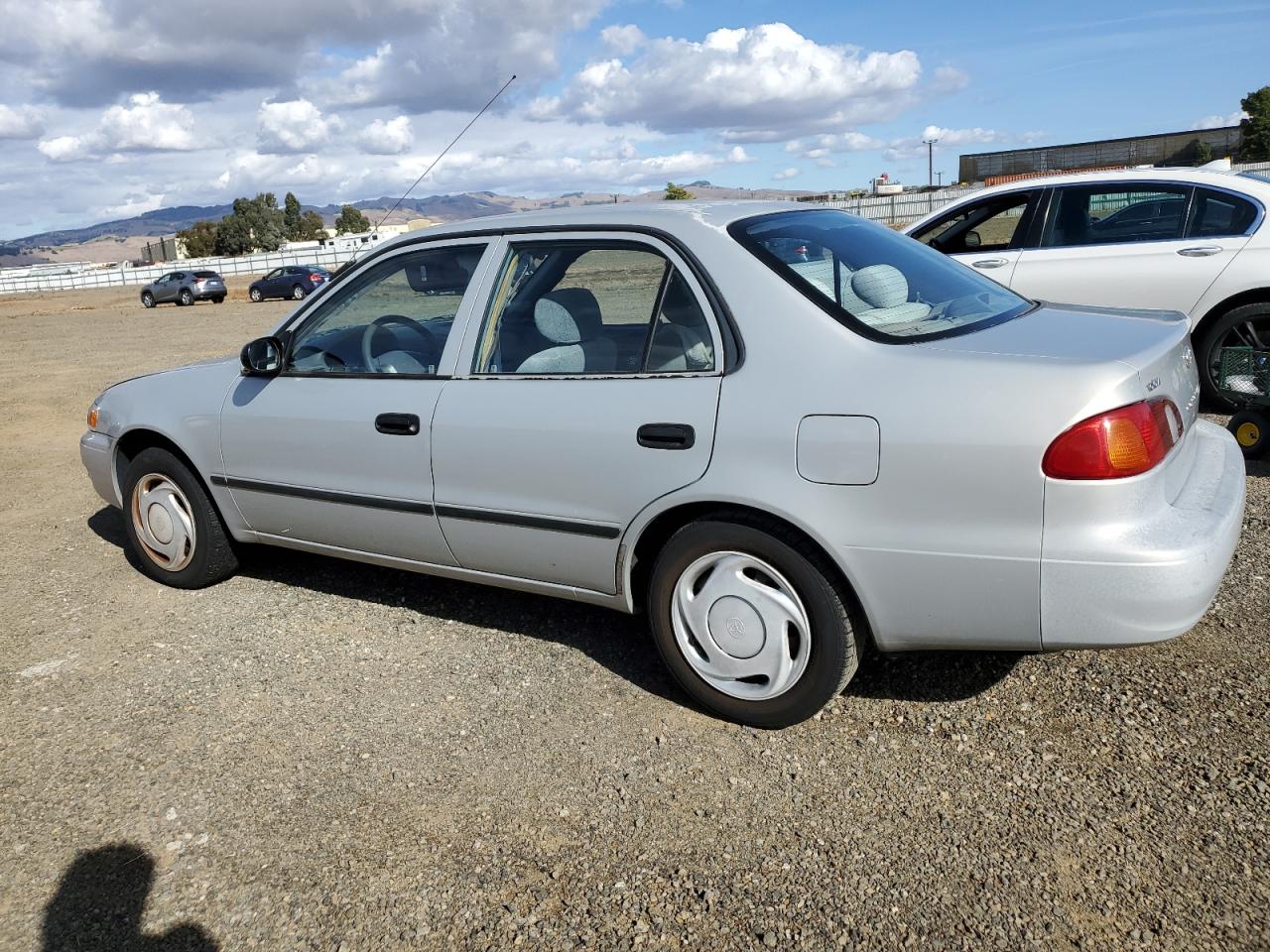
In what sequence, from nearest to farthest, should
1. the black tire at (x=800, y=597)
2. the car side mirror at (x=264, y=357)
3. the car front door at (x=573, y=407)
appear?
the black tire at (x=800, y=597) → the car front door at (x=573, y=407) → the car side mirror at (x=264, y=357)

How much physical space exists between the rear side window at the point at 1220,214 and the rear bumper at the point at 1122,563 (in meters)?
4.83

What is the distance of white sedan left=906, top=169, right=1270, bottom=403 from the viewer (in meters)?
6.66

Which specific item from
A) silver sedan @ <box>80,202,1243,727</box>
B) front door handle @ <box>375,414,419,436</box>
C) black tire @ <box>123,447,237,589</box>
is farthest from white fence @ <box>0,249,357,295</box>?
front door handle @ <box>375,414,419,436</box>

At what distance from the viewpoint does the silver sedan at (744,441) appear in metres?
2.76

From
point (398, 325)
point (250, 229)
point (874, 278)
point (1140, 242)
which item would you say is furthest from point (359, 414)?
point (250, 229)

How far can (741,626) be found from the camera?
3266mm

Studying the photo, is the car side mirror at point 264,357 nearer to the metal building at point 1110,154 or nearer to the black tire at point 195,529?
the black tire at point 195,529

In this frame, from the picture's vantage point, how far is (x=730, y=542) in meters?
3.18

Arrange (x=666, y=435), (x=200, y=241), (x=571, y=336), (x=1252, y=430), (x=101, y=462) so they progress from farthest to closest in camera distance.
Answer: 1. (x=200, y=241)
2. (x=1252, y=430)
3. (x=101, y=462)
4. (x=571, y=336)
5. (x=666, y=435)

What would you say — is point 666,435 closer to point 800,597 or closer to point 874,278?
point 800,597

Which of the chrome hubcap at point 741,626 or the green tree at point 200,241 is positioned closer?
the chrome hubcap at point 741,626

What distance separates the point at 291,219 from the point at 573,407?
141679mm

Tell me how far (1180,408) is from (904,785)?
139cm

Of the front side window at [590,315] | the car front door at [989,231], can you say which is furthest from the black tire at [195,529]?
the car front door at [989,231]
